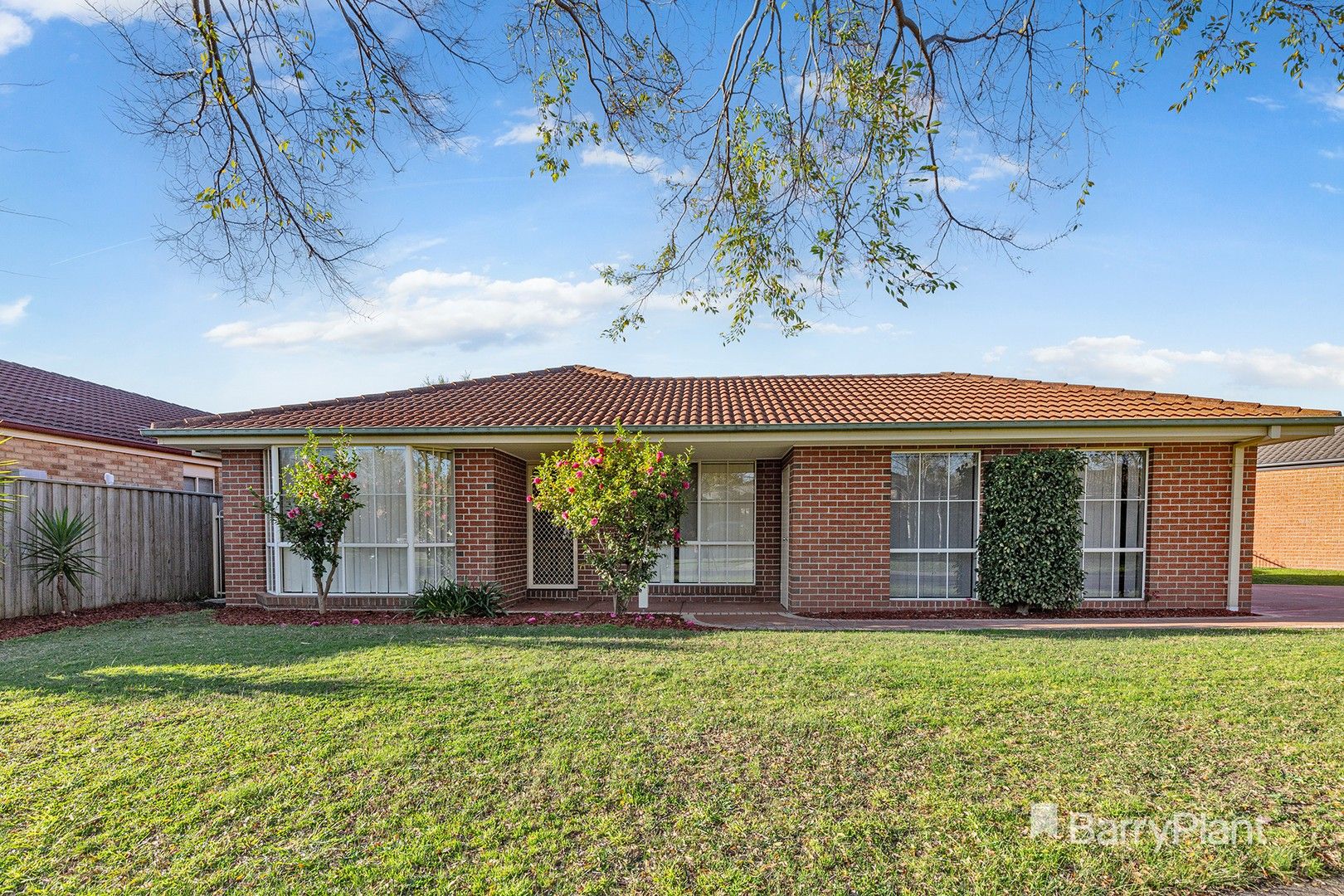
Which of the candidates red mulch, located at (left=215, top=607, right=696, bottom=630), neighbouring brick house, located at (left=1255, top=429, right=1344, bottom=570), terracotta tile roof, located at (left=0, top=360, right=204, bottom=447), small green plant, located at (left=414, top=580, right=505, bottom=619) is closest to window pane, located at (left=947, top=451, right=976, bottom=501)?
red mulch, located at (left=215, top=607, right=696, bottom=630)

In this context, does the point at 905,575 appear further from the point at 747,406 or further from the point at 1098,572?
the point at 747,406

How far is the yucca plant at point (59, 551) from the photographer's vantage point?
32.2ft

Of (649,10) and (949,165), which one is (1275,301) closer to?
(949,165)

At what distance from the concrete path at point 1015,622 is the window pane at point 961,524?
1354 mm

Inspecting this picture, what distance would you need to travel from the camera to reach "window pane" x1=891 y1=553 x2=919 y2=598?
10906 mm

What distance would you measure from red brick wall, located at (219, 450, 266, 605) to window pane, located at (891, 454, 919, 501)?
9727 mm

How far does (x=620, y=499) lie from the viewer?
8867 mm

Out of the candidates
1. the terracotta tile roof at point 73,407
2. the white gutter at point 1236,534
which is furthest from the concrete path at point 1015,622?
the terracotta tile roof at point 73,407

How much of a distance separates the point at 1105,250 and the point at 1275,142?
1789 mm

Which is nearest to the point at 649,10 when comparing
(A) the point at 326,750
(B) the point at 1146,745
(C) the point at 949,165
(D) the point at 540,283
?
(C) the point at 949,165

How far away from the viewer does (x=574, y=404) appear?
11.9 meters

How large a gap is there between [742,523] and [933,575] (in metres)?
3.32

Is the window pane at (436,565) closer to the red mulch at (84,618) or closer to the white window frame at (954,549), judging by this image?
the red mulch at (84,618)

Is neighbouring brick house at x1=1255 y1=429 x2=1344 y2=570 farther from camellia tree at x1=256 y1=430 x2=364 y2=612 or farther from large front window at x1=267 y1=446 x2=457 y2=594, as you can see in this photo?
camellia tree at x1=256 y1=430 x2=364 y2=612
